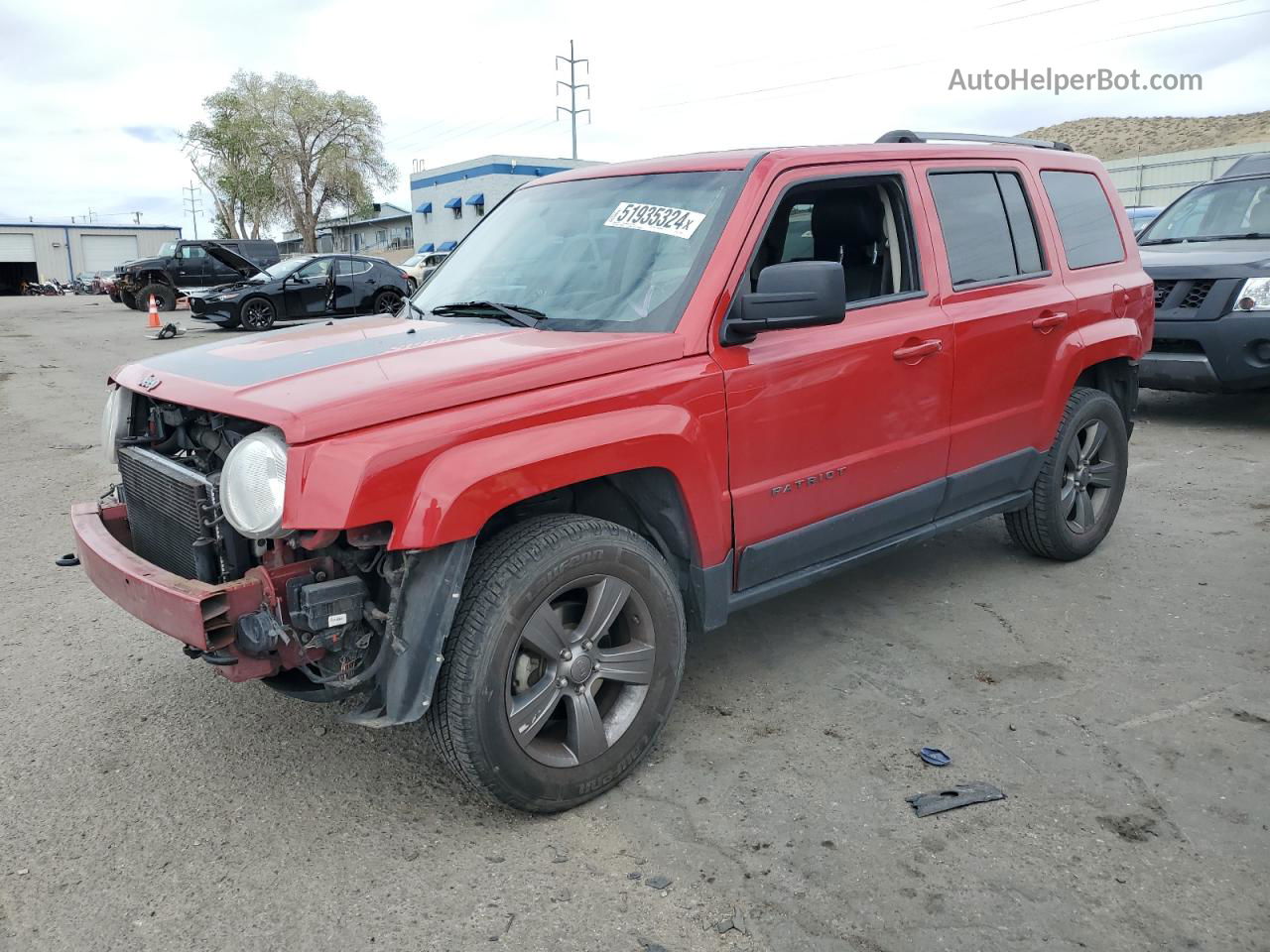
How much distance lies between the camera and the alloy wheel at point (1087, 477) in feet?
16.0

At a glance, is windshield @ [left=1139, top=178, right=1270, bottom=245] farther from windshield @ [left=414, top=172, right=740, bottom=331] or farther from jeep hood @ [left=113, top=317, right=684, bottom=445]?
jeep hood @ [left=113, top=317, right=684, bottom=445]

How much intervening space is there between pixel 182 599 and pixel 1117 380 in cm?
447

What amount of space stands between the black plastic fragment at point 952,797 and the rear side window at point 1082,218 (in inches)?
106

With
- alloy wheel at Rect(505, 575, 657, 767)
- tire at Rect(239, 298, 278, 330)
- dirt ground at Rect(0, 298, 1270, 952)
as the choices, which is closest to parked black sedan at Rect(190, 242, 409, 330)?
tire at Rect(239, 298, 278, 330)

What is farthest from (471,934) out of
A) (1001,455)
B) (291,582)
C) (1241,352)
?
(1241,352)

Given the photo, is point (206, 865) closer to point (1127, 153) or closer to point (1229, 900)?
point (1229, 900)

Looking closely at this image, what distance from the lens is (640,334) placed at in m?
3.15

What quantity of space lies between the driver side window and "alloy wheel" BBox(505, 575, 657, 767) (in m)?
1.56

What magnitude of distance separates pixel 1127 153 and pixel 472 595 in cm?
8202

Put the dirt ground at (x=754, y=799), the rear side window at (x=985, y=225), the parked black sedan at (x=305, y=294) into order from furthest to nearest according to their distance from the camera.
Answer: the parked black sedan at (x=305, y=294), the rear side window at (x=985, y=225), the dirt ground at (x=754, y=799)

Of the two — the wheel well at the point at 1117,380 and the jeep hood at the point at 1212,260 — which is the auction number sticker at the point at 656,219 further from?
the jeep hood at the point at 1212,260

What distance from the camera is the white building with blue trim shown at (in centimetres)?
5269

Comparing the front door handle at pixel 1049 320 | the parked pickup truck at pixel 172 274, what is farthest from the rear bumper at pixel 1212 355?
the parked pickup truck at pixel 172 274

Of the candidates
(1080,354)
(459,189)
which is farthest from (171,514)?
(459,189)
